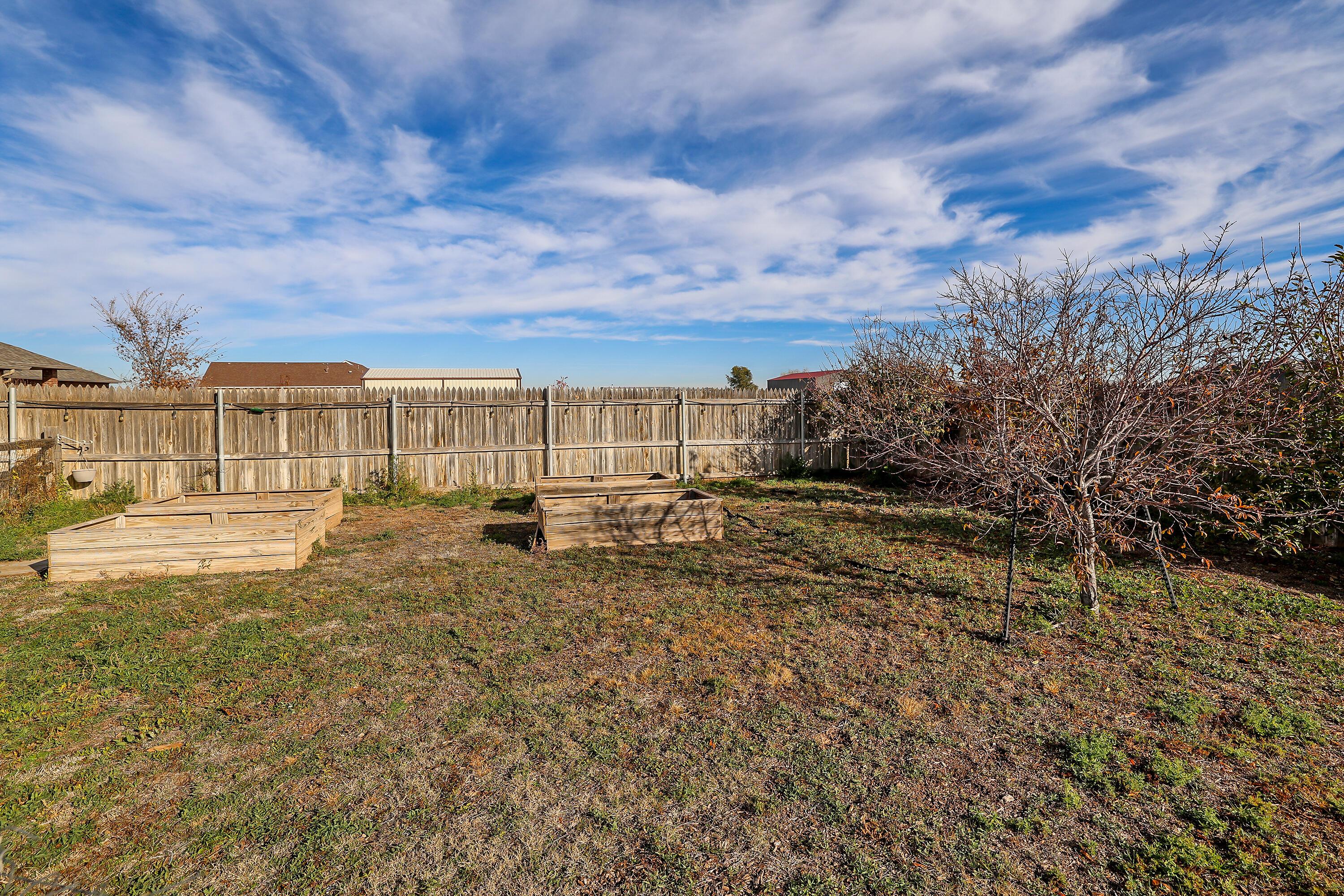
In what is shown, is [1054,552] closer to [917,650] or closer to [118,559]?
[917,650]

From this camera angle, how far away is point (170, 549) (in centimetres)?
691

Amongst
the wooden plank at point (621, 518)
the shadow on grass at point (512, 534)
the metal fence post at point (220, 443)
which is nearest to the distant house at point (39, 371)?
the metal fence post at point (220, 443)

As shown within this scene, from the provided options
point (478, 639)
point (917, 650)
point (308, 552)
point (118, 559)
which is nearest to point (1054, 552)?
point (917, 650)

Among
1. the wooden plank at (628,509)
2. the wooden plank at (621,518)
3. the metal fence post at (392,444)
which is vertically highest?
the metal fence post at (392,444)

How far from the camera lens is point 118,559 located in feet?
22.1

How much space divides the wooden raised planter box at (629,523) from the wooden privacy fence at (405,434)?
16.6 ft

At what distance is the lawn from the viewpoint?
102 inches

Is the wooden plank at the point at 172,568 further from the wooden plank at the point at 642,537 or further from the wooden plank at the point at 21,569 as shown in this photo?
the wooden plank at the point at 642,537

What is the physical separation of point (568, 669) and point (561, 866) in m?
1.92

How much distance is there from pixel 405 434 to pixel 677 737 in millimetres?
10896

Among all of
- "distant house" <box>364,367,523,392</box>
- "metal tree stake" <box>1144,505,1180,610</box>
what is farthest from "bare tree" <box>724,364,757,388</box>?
"metal tree stake" <box>1144,505,1180,610</box>

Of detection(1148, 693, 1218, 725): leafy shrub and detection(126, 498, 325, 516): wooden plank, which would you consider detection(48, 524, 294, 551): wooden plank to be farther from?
detection(1148, 693, 1218, 725): leafy shrub

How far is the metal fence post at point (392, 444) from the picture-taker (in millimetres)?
12547

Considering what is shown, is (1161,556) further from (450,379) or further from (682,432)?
(450,379)
